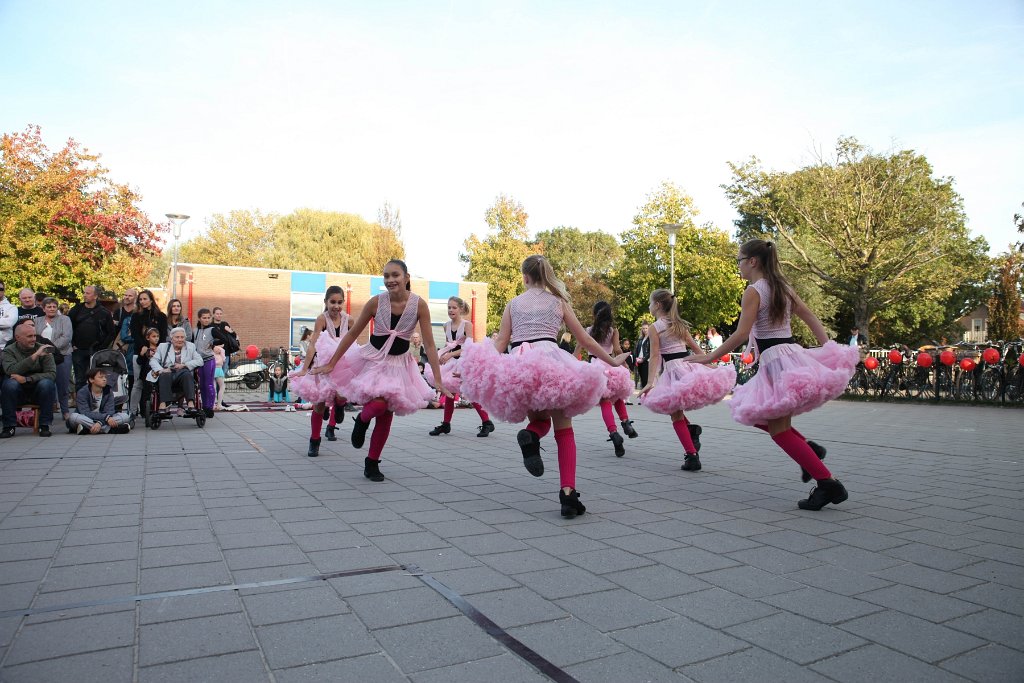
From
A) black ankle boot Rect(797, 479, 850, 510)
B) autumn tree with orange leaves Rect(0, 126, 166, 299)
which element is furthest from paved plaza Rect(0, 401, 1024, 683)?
autumn tree with orange leaves Rect(0, 126, 166, 299)

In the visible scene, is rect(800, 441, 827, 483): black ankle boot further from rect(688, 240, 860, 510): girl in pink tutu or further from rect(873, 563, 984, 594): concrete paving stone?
rect(873, 563, 984, 594): concrete paving stone

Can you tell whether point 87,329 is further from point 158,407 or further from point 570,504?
point 570,504

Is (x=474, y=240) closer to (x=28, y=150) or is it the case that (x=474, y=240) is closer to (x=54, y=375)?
(x=28, y=150)

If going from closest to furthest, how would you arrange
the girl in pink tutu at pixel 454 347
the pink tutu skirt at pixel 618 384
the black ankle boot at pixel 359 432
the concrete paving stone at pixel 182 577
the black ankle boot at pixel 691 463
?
the concrete paving stone at pixel 182 577 < the black ankle boot at pixel 359 432 < the black ankle boot at pixel 691 463 < the pink tutu skirt at pixel 618 384 < the girl in pink tutu at pixel 454 347

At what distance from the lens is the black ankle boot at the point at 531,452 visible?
16.7 feet

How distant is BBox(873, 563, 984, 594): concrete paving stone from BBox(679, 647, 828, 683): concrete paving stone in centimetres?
132

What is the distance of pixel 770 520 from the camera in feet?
16.7

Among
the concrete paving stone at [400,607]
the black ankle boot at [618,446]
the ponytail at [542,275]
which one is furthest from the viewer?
the black ankle boot at [618,446]

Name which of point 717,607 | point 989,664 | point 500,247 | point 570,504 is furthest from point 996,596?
point 500,247

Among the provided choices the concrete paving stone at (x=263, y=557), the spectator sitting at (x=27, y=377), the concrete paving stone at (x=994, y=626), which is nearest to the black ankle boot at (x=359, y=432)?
the concrete paving stone at (x=263, y=557)

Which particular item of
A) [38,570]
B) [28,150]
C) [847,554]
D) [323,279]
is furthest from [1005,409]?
[323,279]

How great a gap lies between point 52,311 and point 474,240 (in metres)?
32.6

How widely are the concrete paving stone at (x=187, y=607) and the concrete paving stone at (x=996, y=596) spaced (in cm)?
340

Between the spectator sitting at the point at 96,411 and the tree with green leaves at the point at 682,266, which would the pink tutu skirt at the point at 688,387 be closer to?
the spectator sitting at the point at 96,411
